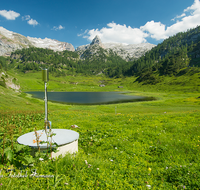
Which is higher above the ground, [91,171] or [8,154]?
[8,154]

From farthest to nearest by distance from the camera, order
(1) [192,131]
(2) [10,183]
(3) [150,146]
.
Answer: (1) [192,131]
(3) [150,146]
(2) [10,183]

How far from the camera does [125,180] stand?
5535 millimetres

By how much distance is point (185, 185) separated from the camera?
554 centimetres

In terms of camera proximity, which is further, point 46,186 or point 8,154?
point 8,154

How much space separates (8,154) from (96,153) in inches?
204

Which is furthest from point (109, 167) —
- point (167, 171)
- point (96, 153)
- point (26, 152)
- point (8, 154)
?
point (8, 154)

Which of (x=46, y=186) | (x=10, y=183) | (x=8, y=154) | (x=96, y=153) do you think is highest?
(x=8, y=154)

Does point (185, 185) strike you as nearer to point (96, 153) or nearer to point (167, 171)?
point (167, 171)

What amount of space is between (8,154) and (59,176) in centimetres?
255

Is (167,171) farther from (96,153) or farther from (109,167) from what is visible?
(96,153)

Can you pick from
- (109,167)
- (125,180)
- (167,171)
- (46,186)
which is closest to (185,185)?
(167,171)

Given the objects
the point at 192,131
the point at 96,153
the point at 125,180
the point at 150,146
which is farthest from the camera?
the point at 192,131

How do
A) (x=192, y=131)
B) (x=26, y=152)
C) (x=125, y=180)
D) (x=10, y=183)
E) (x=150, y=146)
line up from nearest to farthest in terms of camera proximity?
(x=10, y=183) < (x=125, y=180) < (x=26, y=152) < (x=150, y=146) < (x=192, y=131)

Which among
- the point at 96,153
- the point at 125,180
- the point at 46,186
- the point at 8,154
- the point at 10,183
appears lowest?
the point at 96,153
